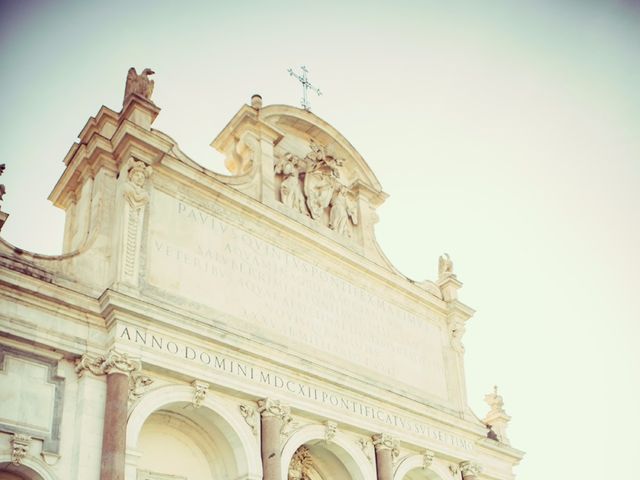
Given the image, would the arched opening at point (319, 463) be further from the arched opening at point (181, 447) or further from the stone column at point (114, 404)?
the stone column at point (114, 404)

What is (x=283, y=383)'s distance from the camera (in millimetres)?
18438

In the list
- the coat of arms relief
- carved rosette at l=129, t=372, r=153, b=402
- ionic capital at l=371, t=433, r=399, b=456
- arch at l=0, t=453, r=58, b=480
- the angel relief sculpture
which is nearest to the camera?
arch at l=0, t=453, r=58, b=480

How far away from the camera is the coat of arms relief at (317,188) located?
22.0 metres

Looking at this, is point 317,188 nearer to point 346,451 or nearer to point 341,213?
point 341,213

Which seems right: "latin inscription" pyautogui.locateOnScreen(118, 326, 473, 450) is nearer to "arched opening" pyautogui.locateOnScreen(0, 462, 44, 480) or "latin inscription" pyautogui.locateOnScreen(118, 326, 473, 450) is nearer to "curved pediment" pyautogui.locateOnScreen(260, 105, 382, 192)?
"arched opening" pyautogui.locateOnScreen(0, 462, 44, 480)

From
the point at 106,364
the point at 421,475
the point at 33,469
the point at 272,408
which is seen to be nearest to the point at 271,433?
the point at 272,408

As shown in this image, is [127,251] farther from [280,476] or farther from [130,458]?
[280,476]

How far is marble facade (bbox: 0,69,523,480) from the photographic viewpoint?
596 inches

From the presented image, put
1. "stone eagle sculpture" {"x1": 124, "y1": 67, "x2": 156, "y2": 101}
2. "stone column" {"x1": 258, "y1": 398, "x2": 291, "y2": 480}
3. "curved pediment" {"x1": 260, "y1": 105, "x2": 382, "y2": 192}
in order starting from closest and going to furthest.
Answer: "stone column" {"x1": 258, "y1": 398, "x2": 291, "y2": 480} → "stone eagle sculpture" {"x1": 124, "y1": 67, "x2": 156, "y2": 101} → "curved pediment" {"x1": 260, "y1": 105, "x2": 382, "y2": 192}

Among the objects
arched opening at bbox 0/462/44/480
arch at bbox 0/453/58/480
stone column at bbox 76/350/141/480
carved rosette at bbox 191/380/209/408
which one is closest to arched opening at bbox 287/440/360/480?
carved rosette at bbox 191/380/209/408

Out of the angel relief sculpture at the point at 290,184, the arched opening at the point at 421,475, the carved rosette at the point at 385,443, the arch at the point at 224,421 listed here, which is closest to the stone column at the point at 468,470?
the arched opening at the point at 421,475

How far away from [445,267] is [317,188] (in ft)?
17.3

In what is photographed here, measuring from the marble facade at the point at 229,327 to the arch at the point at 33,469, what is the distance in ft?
0.09

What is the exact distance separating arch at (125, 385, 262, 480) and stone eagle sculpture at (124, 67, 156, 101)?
21.2 feet
